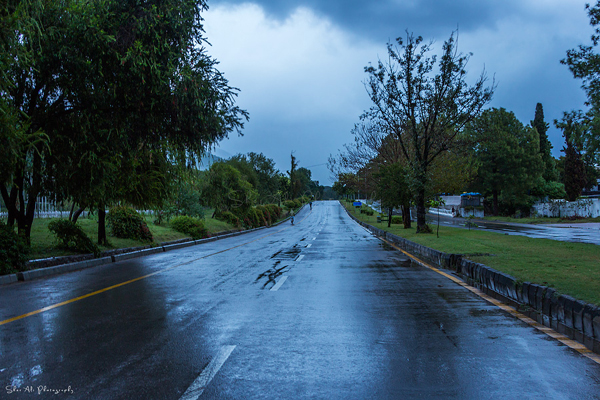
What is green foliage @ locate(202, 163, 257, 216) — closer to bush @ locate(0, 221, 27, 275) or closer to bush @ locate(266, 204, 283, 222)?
bush @ locate(266, 204, 283, 222)

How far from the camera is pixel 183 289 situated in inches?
367

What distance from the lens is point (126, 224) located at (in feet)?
68.4

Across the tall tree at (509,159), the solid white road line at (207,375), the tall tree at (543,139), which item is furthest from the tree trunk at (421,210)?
the tall tree at (543,139)

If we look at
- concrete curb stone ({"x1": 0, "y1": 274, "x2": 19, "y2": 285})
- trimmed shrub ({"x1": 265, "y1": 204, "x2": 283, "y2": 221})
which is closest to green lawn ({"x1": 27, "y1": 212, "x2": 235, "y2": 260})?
concrete curb stone ({"x1": 0, "y1": 274, "x2": 19, "y2": 285})

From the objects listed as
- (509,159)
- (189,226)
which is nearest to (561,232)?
(189,226)

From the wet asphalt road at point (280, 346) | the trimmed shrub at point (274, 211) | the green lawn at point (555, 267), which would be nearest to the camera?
the wet asphalt road at point (280, 346)

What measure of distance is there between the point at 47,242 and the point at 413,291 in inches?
505

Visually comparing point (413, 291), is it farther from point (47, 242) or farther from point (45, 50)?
point (47, 242)

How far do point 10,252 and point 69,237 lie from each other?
3.66 metres

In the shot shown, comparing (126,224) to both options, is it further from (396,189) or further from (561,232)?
(561,232)

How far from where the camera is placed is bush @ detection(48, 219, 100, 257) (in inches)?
595

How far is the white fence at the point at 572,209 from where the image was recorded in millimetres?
43406

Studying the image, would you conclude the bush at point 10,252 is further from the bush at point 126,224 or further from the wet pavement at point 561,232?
the wet pavement at point 561,232

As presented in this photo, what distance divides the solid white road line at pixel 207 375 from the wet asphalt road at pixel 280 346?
0.02 meters
